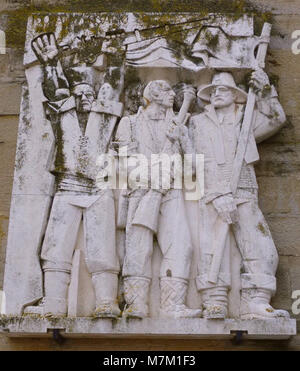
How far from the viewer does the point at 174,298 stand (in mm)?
5375

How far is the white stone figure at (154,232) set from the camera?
Answer: 5.39 metres

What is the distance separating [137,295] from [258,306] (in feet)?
2.73

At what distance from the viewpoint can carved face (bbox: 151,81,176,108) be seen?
5859 millimetres

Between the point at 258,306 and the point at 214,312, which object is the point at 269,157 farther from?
the point at 214,312

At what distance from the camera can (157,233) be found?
5570mm

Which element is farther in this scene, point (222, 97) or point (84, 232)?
point (222, 97)

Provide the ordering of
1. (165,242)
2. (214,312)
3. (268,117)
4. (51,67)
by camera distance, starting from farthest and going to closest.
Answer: (51,67), (268,117), (165,242), (214,312)

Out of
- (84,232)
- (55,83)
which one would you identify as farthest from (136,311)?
(55,83)

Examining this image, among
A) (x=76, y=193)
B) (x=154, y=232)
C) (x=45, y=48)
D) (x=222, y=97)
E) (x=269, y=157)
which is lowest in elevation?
(x=154, y=232)

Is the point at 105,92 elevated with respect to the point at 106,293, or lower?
elevated

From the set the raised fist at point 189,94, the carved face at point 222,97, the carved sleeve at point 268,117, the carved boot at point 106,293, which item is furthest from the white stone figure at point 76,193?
the carved sleeve at point 268,117

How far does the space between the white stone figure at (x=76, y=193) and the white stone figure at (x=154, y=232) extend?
0.13 meters

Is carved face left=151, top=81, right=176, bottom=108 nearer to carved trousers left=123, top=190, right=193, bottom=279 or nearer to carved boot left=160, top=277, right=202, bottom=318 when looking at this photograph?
carved trousers left=123, top=190, right=193, bottom=279

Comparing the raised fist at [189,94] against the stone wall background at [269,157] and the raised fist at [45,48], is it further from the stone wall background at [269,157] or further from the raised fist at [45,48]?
the raised fist at [45,48]
